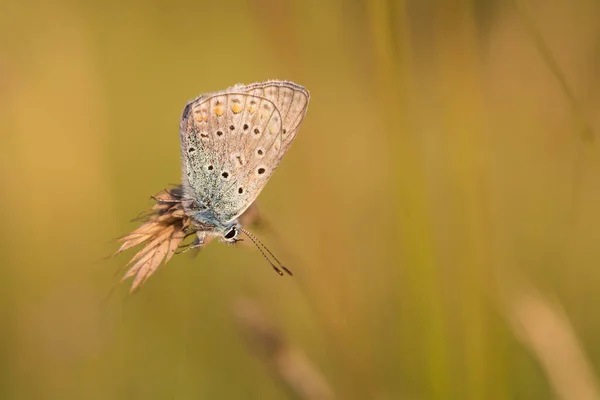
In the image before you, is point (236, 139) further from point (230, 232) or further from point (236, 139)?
point (230, 232)

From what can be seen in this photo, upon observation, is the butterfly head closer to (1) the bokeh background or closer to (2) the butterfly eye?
(2) the butterfly eye

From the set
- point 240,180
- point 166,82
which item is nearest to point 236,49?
point 166,82

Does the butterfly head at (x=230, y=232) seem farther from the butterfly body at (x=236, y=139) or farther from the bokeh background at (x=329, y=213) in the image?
the bokeh background at (x=329, y=213)

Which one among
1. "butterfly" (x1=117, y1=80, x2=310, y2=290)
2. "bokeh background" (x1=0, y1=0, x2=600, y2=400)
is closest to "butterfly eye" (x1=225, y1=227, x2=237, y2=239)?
Answer: "butterfly" (x1=117, y1=80, x2=310, y2=290)

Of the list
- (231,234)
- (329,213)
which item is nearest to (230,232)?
(231,234)

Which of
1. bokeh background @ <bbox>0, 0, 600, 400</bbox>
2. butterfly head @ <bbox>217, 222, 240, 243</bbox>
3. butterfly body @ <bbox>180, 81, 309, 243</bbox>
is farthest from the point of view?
butterfly body @ <bbox>180, 81, 309, 243</bbox>

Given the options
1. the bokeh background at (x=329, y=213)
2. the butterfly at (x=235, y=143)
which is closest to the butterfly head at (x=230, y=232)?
the butterfly at (x=235, y=143)

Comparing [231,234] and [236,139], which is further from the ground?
[236,139]
